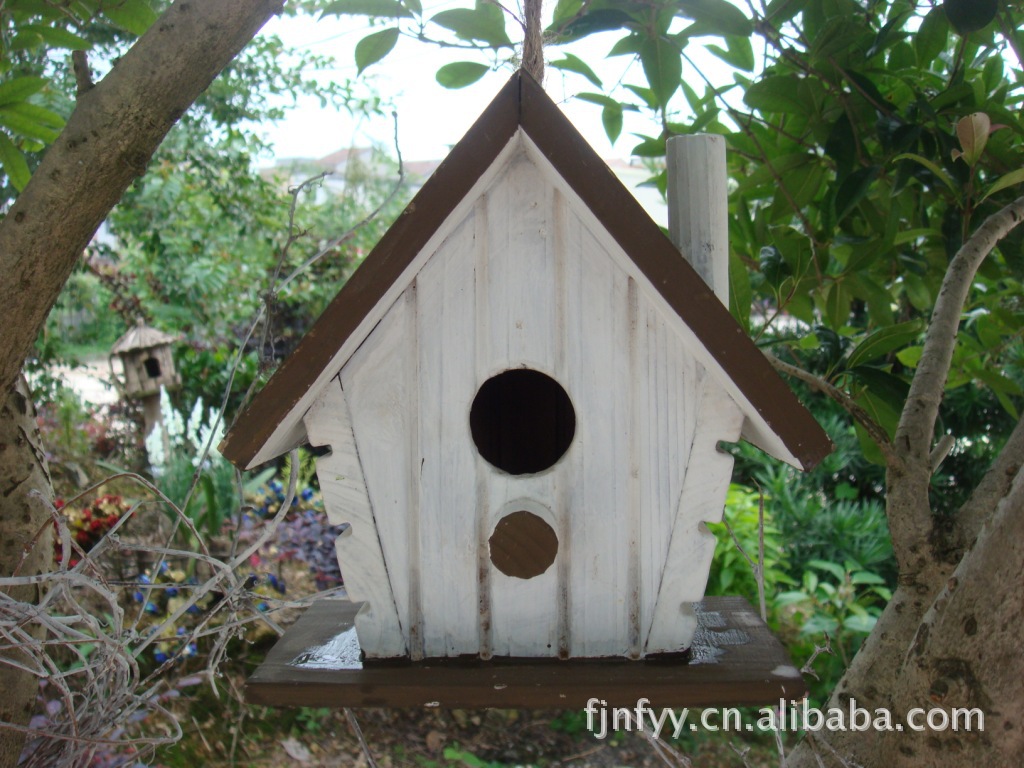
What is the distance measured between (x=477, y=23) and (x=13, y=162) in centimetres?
83

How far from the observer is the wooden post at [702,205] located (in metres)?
1.25

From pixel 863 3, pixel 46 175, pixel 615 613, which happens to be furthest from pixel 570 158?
pixel 863 3

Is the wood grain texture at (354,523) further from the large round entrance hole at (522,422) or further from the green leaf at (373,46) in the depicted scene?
the green leaf at (373,46)

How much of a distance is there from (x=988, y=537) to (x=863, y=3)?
1.25m

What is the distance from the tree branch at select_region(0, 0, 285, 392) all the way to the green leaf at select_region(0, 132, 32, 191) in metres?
0.36

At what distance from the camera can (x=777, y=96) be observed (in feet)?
5.47

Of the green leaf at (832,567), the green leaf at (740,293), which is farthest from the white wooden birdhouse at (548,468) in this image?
→ the green leaf at (832,567)

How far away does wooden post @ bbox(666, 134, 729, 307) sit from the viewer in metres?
1.25

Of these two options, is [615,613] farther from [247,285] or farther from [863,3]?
[247,285]

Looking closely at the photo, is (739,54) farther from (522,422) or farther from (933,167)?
(522,422)

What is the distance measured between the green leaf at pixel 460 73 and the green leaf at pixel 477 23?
4.2 inches

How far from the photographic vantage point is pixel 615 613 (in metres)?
1.19

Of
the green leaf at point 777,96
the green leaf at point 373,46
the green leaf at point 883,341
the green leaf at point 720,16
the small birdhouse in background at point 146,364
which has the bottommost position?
the green leaf at point 883,341

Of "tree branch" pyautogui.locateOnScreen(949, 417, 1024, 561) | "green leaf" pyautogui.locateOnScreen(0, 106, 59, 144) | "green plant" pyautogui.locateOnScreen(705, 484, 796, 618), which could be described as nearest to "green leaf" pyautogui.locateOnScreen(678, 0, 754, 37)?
"tree branch" pyautogui.locateOnScreen(949, 417, 1024, 561)
